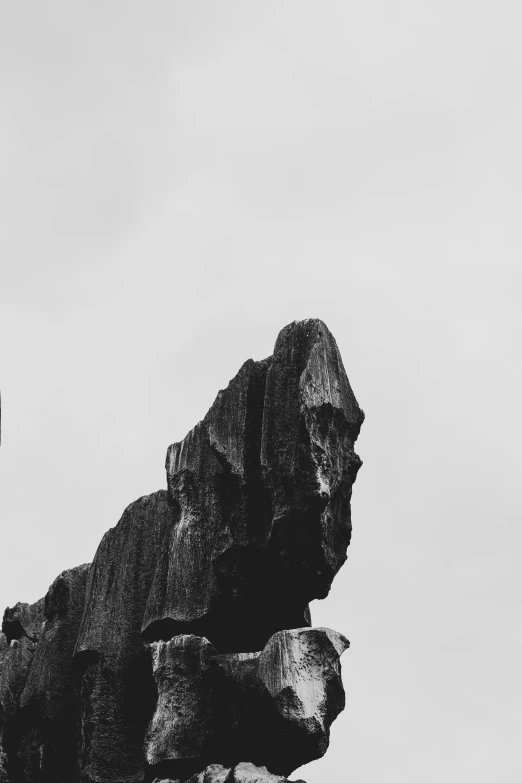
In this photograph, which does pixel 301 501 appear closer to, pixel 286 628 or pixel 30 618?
pixel 286 628

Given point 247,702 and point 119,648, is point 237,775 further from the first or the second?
point 119,648

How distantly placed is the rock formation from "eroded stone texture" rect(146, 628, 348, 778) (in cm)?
1

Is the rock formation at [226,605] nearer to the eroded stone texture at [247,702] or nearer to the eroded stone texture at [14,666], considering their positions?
the eroded stone texture at [247,702]

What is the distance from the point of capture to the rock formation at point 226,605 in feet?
33.0

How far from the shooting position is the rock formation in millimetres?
10047

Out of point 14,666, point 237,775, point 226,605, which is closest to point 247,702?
point 237,775

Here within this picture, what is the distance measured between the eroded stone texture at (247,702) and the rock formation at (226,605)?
0.04 ft

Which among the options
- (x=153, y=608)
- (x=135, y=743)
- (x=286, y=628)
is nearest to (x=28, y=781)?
(x=135, y=743)

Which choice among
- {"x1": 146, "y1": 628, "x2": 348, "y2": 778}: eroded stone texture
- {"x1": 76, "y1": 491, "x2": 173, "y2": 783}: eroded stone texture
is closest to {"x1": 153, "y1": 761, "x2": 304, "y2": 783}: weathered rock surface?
{"x1": 146, "y1": 628, "x2": 348, "y2": 778}: eroded stone texture

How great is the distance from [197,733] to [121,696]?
152cm

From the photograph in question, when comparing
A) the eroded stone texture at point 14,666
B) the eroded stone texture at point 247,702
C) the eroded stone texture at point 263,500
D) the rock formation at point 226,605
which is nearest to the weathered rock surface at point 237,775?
the rock formation at point 226,605

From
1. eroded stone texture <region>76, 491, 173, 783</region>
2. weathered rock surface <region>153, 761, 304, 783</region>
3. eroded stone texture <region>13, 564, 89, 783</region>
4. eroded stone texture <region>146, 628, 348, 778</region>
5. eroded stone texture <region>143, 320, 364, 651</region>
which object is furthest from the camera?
eroded stone texture <region>13, 564, 89, 783</region>

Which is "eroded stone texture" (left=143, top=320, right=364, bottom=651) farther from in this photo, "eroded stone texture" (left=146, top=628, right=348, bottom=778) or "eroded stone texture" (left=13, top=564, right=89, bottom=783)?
"eroded stone texture" (left=13, top=564, right=89, bottom=783)

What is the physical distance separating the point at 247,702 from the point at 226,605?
102 centimetres
